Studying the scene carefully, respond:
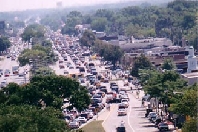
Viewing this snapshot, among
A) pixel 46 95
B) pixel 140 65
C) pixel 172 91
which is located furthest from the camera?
pixel 140 65

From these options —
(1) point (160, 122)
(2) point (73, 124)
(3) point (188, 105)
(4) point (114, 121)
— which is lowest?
(4) point (114, 121)

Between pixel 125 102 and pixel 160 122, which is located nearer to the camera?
pixel 160 122

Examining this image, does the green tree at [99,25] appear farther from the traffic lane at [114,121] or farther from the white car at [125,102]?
the traffic lane at [114,121]

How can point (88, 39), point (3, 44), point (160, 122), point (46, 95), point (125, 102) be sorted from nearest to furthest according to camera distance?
point (160, 122), point (46, 95), point (125, 102), point (88, 39), point (3, 44)

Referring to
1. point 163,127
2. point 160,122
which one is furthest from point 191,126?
point 160,122

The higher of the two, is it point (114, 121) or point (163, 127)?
point (163, 127)

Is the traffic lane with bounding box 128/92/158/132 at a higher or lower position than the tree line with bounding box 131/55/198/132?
lower

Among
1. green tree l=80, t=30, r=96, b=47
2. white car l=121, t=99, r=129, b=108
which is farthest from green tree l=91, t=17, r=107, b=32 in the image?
white car l=121, t=99, r=129, b=108

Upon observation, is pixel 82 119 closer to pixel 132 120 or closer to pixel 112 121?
pixel 112 121

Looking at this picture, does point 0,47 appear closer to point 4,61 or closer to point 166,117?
point 4,61

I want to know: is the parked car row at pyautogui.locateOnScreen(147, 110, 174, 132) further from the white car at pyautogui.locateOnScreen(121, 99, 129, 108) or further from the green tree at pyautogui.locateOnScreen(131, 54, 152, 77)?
the green tree at pyautogui.locateOnScreen(131, 54, 152, 77)
